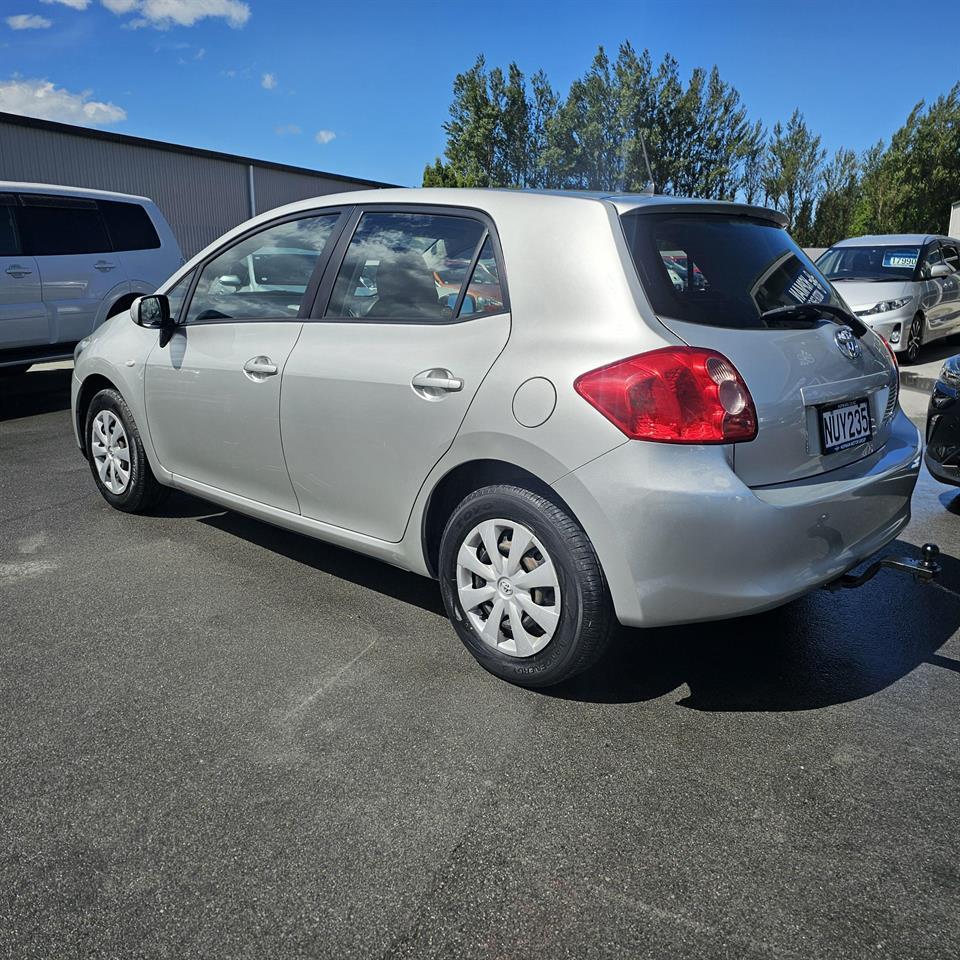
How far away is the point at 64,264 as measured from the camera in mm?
9219

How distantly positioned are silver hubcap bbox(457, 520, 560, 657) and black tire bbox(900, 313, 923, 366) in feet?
33.9

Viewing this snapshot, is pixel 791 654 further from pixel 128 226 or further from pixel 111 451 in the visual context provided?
pixel 128 226

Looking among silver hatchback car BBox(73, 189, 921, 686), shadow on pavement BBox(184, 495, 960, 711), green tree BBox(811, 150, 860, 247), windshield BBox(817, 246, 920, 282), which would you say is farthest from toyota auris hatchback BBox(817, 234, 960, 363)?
green tree BBox(811, 150, 860, 247)

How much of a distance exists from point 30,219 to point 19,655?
23.7 ft

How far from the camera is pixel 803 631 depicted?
11.7 feet

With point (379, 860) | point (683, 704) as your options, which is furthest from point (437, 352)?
point (379, 860)

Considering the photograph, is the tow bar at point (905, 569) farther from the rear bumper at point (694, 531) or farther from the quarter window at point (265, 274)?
the quarter window at point (265, 274)

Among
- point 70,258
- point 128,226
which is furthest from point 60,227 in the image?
point 128,226

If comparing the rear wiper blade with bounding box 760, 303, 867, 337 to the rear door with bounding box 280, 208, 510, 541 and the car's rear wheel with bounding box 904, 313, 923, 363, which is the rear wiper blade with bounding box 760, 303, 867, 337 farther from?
the car's rear wheel with bounding box 904, 313, 923, 363

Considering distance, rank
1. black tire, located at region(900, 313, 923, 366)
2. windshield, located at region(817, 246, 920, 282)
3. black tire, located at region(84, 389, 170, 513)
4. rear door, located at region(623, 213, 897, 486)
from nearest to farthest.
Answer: rear door, located at region(623, 213, 897, 486) < black tire, located at region(84, 389, 170, 513) < black tire, located at region(900, 313, 923, 366) < windshield, located at region(817, 246, 920, 282)

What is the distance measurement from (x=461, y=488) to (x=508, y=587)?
0.42 metres

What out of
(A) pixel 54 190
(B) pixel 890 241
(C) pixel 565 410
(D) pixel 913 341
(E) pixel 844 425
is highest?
(A) pixel 54 190

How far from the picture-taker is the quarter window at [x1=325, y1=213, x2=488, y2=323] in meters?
3.24

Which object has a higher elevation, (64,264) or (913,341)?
(64,264)
